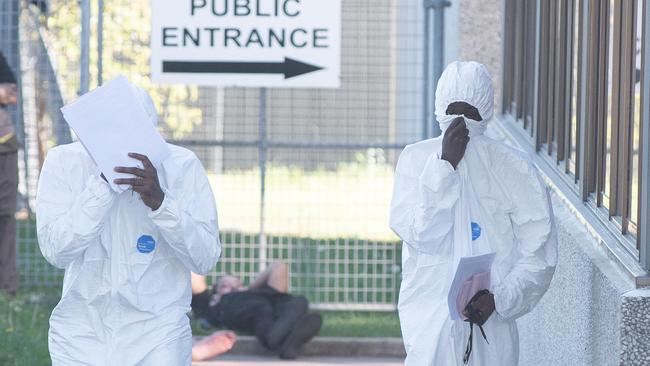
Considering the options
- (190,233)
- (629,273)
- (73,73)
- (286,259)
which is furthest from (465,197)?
Answer: (73,73)

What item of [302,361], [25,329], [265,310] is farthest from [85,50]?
[302,361]

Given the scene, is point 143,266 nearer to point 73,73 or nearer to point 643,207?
point 643,207

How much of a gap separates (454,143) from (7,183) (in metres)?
5.66

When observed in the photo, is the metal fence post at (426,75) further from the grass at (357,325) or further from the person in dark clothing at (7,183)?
the person in dark clothing at (7,183)

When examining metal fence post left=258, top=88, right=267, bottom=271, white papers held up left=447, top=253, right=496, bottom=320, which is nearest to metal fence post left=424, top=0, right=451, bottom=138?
metal fence post left=258, top=88, right=267, bottom=271

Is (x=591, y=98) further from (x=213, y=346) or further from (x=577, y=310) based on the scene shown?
(x=213, y=346)

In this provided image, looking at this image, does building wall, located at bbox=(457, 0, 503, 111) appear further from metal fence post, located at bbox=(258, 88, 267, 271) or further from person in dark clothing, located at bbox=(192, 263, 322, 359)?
person in dark clothing, located at bbox=(192, 263, 322, 359)

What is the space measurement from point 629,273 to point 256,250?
583 centimetres

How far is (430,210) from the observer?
5422 millimetres

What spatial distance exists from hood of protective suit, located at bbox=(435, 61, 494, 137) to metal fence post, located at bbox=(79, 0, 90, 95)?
181 inches

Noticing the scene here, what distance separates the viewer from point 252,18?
32.4 ft

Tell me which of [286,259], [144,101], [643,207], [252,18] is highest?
[252,18]

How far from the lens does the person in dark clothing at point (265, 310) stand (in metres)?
9.42

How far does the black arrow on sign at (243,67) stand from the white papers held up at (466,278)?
4.61m
